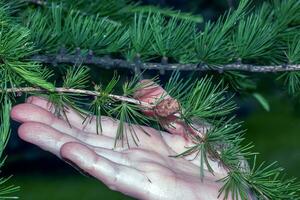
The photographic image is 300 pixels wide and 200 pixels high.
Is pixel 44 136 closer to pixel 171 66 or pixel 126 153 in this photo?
pixel 126 153

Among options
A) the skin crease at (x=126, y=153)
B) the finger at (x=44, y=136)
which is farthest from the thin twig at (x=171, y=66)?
the finger at (x=44, y=136)

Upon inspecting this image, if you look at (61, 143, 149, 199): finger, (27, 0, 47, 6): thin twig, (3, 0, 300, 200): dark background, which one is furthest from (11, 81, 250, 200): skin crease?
(3, 0, 300, 200): dark background

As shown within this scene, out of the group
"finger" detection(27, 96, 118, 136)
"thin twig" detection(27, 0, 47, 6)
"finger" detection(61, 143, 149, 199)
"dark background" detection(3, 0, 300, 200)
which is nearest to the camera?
"finger" detection(61, 143, 149, 199)

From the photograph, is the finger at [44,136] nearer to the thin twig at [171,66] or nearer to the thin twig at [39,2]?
the thin twig at [171,66]

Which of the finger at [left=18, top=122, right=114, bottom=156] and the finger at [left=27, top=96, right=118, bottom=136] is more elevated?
the finger at [left=27, top=96, right=118, bottom=136]

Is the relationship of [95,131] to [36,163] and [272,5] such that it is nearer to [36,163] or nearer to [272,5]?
[272,5]

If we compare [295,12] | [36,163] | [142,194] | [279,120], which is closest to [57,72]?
[142,194]

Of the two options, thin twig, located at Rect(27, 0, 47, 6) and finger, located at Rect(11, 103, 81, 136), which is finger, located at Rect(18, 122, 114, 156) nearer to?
finger, located at Rect(11, 103, 81, 136)

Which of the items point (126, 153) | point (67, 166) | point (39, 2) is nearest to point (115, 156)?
point (126, 153)
